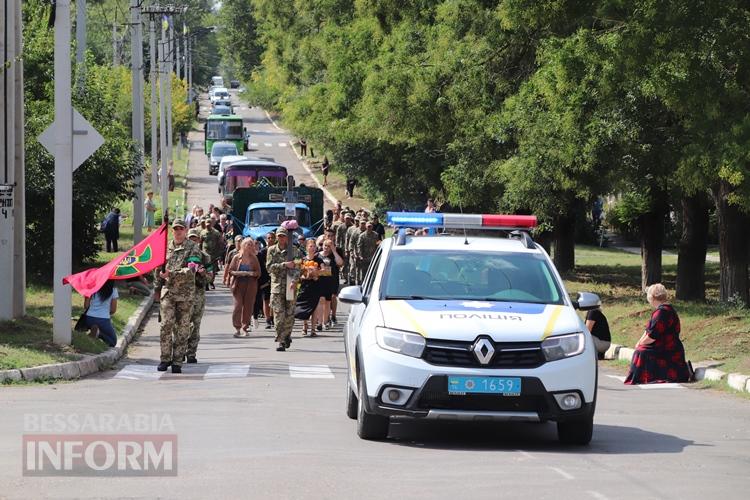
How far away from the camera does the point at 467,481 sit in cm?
975

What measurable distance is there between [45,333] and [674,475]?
12737 millimetres

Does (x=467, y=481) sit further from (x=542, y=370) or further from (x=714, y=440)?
(x=714, y=440)

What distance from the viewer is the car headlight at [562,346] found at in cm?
1135

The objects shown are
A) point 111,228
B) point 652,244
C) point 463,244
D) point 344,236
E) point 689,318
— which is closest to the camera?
point 463,244

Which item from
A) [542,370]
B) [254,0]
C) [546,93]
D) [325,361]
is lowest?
[325,361]

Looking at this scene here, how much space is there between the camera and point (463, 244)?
12906 millimetres

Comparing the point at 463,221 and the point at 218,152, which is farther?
the point at 218,152

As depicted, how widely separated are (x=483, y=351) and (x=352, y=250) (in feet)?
79.6

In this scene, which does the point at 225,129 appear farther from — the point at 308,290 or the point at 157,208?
the point at 308,290

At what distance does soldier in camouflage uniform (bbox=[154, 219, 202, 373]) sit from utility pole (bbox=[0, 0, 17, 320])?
14.7ft

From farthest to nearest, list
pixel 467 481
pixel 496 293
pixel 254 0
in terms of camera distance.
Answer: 1. pixel 254 0
2. pixel 496 293
3. pixel 467 481

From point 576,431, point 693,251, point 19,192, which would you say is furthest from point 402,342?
point 693,251

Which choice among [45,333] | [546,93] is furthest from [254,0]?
[45,333]

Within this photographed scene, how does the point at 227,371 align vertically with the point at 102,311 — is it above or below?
below
